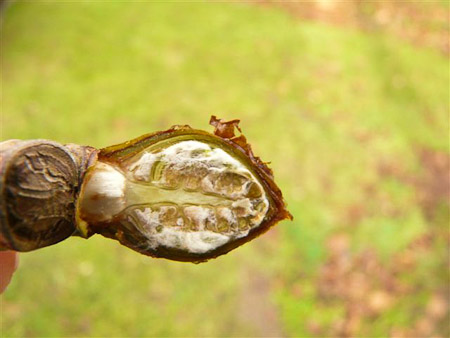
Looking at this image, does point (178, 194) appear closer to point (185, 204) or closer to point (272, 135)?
point (185, 204)

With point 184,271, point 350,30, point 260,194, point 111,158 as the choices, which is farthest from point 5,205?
point 350,30

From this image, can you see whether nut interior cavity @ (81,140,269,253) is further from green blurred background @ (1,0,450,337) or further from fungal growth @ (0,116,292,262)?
green blurred background @ (1,0,450,337)

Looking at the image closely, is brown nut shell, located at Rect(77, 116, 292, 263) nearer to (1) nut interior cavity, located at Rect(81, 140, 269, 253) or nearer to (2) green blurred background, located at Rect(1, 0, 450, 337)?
(1) nut interior cavity, located at Rect(81, 140, 269, 253)

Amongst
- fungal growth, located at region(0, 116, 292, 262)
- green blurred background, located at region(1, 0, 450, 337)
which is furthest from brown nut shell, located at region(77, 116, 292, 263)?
green blurred background, located at region(1, 0, 450, 337)

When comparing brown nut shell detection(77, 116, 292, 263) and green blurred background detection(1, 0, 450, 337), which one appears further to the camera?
green blurred background detection(1, 0, 450, 337)

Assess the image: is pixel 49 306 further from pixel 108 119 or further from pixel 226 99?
pixel 226 99

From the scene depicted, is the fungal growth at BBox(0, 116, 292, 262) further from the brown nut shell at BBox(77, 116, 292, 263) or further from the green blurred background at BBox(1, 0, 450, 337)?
the green blurred background at BBox(1, 0, 450, 337)
